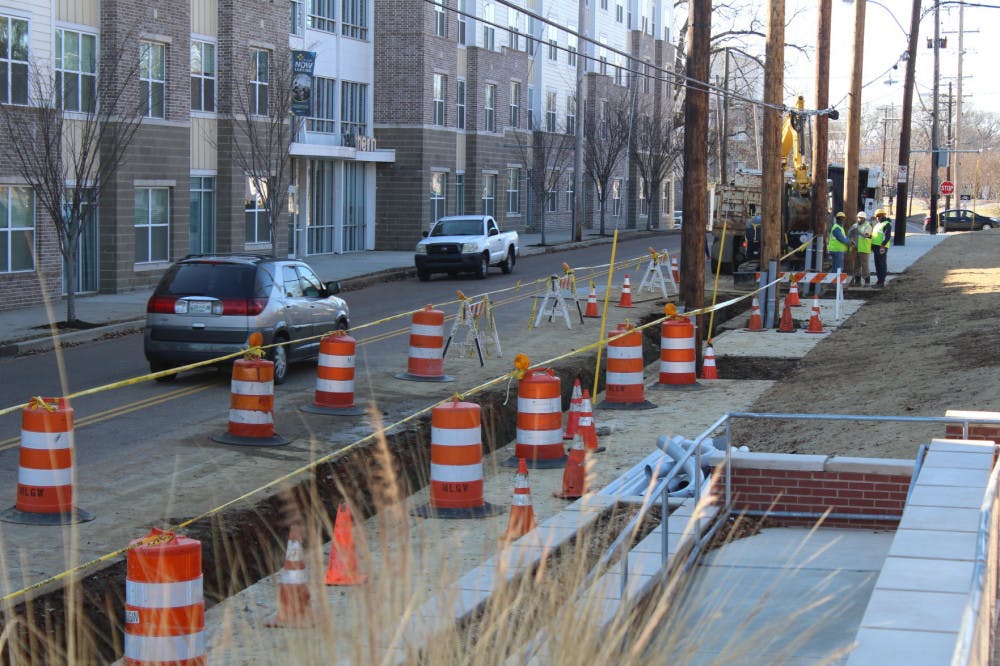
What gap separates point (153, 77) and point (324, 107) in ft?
39.3

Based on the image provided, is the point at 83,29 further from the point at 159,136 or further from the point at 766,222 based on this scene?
the point at 766,222

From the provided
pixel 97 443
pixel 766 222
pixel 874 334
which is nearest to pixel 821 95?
pixel 766 222

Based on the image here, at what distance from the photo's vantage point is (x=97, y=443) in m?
13.0

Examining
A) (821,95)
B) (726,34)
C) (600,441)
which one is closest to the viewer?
(600,441)

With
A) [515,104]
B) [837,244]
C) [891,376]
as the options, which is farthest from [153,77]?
[515,104]

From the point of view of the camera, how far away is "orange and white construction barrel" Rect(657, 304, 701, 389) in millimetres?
17781

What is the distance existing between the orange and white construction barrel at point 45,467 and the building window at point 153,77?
67.7 ft

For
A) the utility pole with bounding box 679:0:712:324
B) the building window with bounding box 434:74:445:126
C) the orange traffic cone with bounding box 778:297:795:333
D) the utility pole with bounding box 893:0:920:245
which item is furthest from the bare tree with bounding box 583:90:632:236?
the utility pole with bounding box 679:0:712:324

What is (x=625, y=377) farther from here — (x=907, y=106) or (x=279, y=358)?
(x=907, y=106)

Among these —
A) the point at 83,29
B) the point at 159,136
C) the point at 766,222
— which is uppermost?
the point at 83,29

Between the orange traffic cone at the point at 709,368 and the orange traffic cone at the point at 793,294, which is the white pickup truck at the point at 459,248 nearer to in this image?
the orange traffic cone at the point at 793,294

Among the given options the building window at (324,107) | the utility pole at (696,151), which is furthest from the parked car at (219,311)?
the building window at (324,107)

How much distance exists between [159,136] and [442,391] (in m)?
16.4

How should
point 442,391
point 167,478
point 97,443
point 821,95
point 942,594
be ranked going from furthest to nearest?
point 821,95, point 442,391, point 97,443, point 167,478, point 942,594
